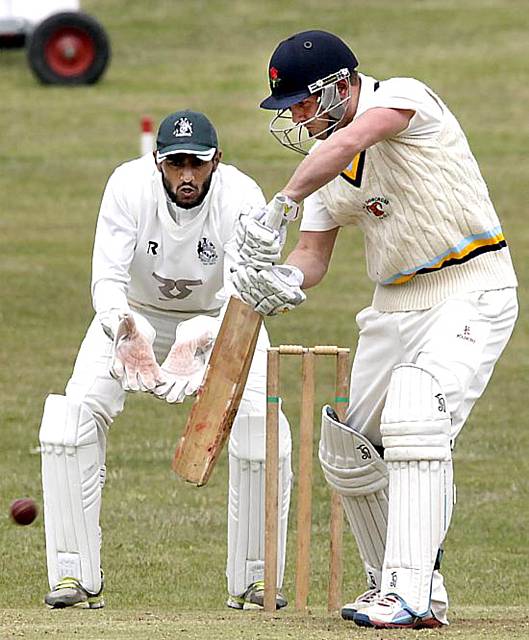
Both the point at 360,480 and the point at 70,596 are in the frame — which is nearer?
the point at 360,480

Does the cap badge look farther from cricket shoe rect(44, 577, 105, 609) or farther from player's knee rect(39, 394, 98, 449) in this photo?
cricket shoe rect(44, 577, 105, 609)

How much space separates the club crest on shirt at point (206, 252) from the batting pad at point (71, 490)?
680 millimetres

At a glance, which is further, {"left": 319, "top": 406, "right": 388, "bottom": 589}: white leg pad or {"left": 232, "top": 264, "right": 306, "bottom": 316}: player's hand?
{"left": 319, "top": 406, "right": 388, "bottom": 589}: white leg pad

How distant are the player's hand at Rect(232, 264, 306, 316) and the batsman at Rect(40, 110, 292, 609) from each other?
0.67m

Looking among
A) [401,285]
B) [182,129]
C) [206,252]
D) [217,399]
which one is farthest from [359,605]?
[182,129]

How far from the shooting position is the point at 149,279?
20.9 feet

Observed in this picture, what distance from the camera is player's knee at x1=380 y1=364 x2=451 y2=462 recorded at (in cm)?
494

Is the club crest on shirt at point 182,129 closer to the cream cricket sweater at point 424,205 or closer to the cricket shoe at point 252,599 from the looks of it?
the cream cricket sweater at point 424,205

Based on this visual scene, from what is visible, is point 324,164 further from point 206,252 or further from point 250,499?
point 250,499

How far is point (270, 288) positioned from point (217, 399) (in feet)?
1.63

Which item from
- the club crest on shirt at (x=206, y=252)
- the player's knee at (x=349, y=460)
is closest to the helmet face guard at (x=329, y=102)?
the player's knee at (x=349, y=460)

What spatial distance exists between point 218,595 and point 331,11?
22.4 metres

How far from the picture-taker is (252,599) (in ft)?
20.6

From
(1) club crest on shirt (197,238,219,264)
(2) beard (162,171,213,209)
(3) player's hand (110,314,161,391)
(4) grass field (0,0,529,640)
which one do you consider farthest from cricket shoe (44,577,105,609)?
(2) beard (162,171,213,209)
